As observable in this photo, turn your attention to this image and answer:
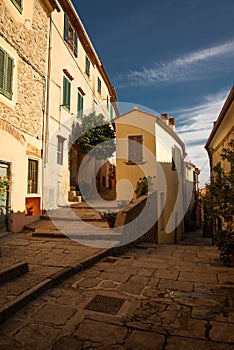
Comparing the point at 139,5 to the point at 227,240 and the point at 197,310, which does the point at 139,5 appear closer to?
the point at 227,240

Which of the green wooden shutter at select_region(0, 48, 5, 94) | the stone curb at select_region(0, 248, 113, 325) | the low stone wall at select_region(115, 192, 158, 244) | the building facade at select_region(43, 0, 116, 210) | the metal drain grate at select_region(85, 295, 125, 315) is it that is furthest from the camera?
the building facade at select_region(43, 0, 116, 210)

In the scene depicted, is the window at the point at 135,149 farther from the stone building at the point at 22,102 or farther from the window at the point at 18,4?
the window at the point at 18,4

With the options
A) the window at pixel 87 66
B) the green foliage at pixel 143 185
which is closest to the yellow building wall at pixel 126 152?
the green foliage at pixel 143 185

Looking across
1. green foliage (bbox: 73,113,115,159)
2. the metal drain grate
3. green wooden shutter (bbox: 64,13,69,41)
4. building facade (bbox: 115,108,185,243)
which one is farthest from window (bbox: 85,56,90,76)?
the metal drain grate

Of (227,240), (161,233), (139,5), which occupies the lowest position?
(161,233)

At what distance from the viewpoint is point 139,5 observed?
22.7ft

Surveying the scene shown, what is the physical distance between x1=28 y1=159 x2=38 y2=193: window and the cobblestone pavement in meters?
5.26

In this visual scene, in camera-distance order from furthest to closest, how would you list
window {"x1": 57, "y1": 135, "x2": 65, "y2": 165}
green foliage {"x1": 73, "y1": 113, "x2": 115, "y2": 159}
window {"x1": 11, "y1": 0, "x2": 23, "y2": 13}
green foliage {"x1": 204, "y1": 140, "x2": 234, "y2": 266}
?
green foliage {"x1": 73, "y1": 113, "x2": 115, "y2": 159} → window {"x1": 57, "y1": 135, "x2": 65, "y2": 165} → window {"x1": 11, "y1": 0, "x2": 23, "y2": 13} → green foliage {"x1": 204, "y1": 140, "x2": 234, "y2": 266}

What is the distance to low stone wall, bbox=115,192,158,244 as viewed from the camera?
7257 millimetres

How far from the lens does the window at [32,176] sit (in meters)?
8.63

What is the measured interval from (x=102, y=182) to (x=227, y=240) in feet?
39.5

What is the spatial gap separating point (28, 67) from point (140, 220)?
22.2 feet

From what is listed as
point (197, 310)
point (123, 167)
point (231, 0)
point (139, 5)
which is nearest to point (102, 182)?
point (123, 167)

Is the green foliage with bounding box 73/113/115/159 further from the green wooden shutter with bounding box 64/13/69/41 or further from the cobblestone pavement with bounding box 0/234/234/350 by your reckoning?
the cobblestone pavement with bounding box 0/234/234/350
